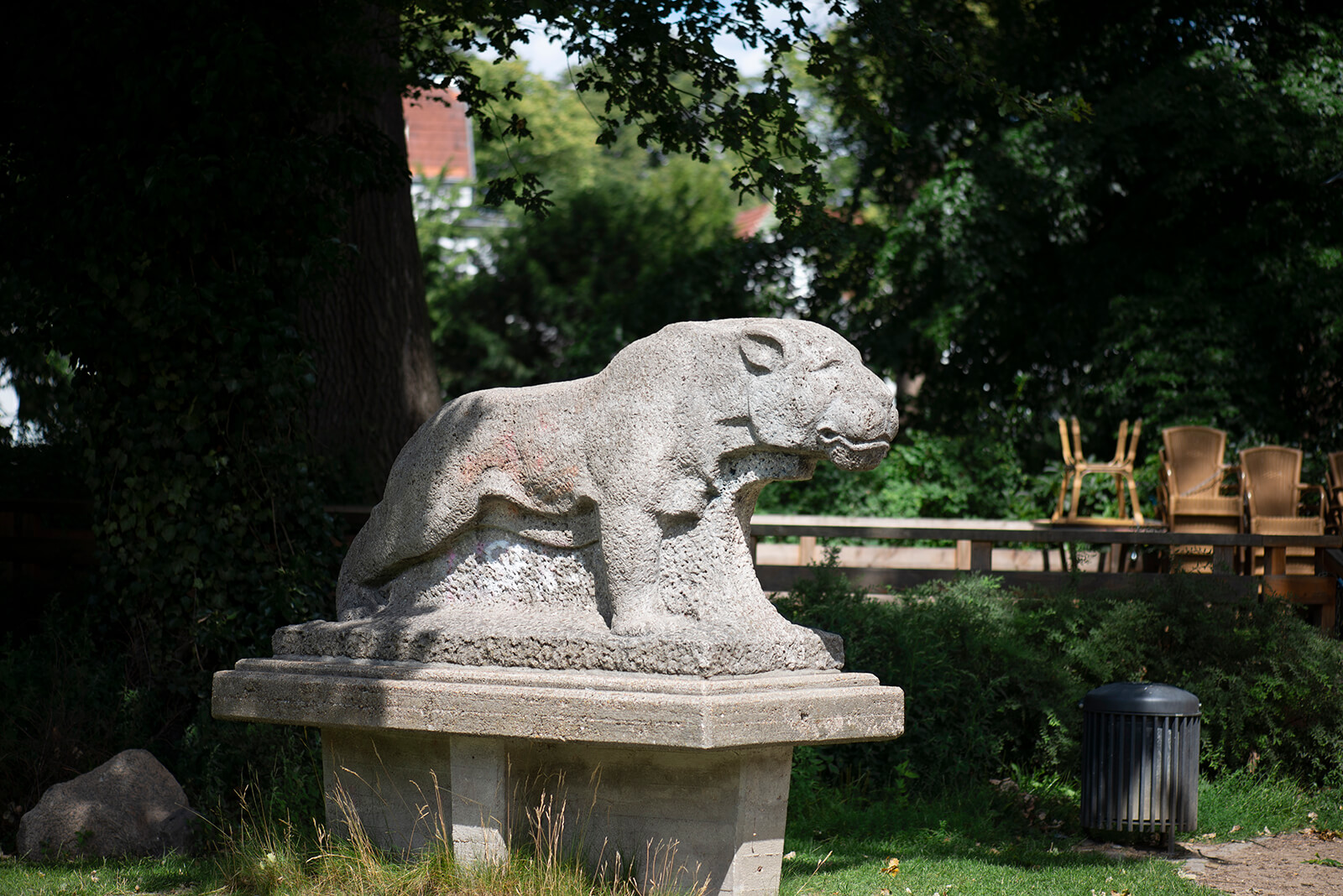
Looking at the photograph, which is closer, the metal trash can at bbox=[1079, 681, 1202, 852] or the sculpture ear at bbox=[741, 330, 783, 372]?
the sculpture ear at bbox=[741, 330, 783, 372]

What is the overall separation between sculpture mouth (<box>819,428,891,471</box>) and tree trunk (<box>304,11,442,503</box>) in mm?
5168

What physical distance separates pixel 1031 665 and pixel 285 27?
5224mm

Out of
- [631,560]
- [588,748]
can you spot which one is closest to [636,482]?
[631,560]

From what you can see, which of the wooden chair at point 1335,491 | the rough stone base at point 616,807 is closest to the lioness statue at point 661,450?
the rough stone base at point 616,807

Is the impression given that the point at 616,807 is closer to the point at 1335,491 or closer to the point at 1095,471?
the point at 1095,471

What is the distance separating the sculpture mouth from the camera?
395cm

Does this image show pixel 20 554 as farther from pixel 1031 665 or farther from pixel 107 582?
pixel 1031 665

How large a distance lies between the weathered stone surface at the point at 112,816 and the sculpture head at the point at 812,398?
11.3 ft

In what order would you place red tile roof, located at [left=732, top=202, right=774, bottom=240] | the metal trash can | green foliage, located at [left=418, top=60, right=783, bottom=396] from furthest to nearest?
red tile roof, located at [left=732, top=202, right=774, bottom=240] → green foliage, located at [left=418, top=60, right=783, bottom=396] → the metal trash can

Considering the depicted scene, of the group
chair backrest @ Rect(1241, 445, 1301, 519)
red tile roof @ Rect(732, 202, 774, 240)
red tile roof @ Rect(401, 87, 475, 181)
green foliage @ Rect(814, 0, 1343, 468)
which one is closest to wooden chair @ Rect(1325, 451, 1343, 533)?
chair backrest @ Rect(1241, 445, 1301, 519)

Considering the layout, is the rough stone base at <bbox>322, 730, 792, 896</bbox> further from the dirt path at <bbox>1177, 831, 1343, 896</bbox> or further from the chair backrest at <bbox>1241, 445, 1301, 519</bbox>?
the chair backrest at <bbox>1241, 445, 1301, 519</bbox>

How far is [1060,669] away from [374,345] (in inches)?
202

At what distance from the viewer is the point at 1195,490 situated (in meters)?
9.92

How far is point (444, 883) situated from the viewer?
13.1ft
